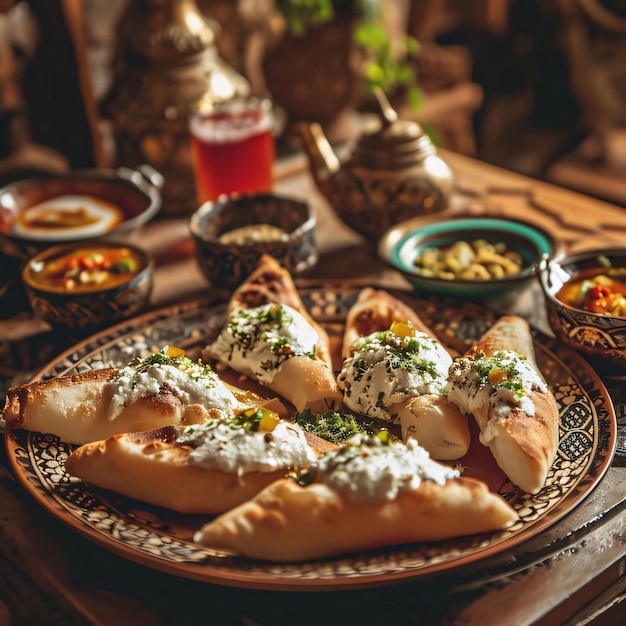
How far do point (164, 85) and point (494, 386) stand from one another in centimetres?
180

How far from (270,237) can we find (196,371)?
0.79m

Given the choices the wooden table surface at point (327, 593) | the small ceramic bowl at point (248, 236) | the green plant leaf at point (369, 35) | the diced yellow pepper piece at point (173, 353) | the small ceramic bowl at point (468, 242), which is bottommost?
the wooden table surface at point (327, 593)

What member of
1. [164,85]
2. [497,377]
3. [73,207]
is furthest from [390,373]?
[164,85]

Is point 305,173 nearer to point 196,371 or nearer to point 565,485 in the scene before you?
point 196,371

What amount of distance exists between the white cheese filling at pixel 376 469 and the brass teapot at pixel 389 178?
3.85 ft

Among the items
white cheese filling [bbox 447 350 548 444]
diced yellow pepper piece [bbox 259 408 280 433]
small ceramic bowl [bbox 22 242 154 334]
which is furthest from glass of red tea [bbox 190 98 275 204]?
diced yellow pepper piece [bbox 259 408 280 433]

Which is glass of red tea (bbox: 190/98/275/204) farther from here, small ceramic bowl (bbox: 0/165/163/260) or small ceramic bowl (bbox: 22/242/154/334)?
small ceramic bowl (bbox: 22/242/154/334)

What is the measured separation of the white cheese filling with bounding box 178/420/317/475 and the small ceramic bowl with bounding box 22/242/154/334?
72cm

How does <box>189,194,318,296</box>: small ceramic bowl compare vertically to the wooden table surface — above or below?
above

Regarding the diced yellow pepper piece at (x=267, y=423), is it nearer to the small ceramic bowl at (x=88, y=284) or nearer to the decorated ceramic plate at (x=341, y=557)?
the decorated ceramic plate at (x=341, y=557)

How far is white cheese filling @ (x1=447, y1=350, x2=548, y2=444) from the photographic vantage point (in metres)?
1.62

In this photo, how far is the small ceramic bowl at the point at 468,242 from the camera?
2178mm

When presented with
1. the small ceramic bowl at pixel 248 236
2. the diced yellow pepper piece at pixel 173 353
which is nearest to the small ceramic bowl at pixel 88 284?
the small ceramic bowl at pixel 248 236

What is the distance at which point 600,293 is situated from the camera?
6.46 ft
